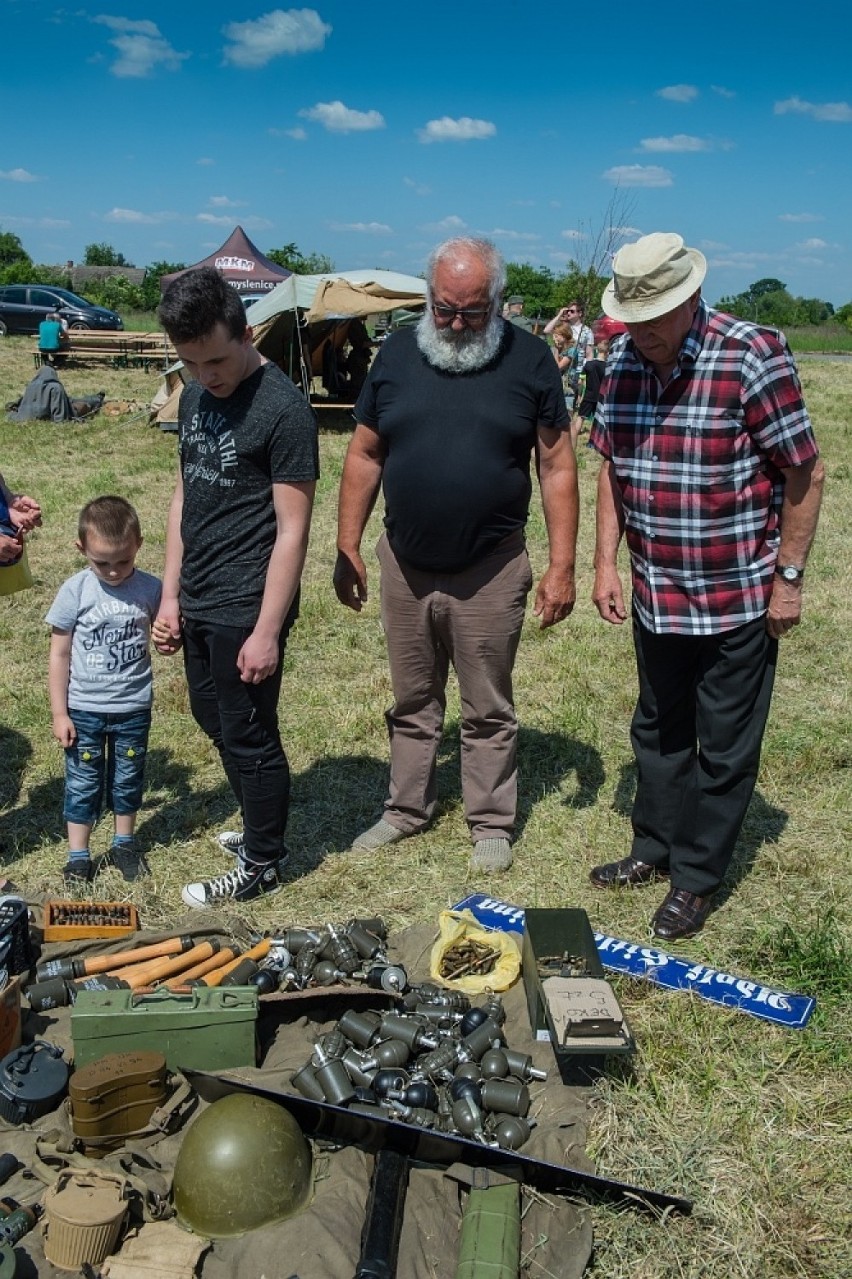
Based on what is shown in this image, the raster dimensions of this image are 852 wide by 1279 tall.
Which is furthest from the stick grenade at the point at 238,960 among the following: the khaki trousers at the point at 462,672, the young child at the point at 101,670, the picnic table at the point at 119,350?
the picnic table at the point at 119,350

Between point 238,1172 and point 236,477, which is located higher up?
point 236,477

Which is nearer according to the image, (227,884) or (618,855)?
(227,884)

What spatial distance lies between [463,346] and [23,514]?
6.29ft

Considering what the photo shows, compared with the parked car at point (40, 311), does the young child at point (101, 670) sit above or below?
below

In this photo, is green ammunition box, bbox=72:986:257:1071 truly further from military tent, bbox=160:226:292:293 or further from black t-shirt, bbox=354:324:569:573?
military tent, bbox=160:226:292:293

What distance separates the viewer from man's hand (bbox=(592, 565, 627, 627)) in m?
4.14

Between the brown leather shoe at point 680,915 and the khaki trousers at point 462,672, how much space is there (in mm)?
828

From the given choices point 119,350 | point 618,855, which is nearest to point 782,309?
point 119,350

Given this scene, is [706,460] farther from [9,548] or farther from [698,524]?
[9,548]

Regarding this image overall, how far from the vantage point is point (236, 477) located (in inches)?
149

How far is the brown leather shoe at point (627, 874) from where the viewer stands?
441 centimetres

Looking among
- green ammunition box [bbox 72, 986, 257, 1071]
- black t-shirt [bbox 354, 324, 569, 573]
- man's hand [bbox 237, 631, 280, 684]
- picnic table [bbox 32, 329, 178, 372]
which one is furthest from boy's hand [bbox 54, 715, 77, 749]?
picnic table [bbox 32, 329, 178, 372]

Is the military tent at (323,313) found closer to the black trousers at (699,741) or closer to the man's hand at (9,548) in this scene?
the man's hand at (9,548)

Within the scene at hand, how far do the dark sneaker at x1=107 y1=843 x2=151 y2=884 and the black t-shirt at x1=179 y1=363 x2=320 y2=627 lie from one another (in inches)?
45.4
